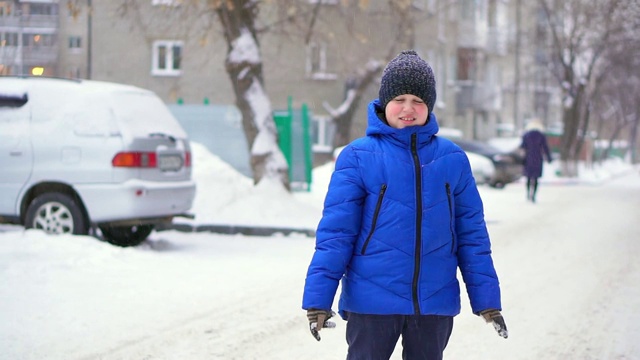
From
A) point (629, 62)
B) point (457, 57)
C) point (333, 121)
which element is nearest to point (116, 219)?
point (333, 121)

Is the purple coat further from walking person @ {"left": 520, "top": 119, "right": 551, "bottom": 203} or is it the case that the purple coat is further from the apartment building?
the apartment building

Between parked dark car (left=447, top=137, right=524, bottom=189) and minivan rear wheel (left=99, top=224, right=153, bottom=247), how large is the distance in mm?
17711

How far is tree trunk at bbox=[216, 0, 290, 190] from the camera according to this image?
1542 cm

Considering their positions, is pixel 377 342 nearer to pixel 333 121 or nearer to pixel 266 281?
pixel 266 281

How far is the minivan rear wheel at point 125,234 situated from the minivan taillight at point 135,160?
1228 millimetres

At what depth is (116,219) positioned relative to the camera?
1029 centimetres

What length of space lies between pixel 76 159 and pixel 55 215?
656mm

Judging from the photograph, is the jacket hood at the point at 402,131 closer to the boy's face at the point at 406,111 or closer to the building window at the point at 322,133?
the boy's face at the point at 406,111

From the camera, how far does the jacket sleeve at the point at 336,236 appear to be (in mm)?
3607

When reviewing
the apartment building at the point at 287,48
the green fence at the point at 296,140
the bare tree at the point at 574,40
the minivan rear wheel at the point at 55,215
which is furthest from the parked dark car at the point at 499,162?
the minivan rear wheel at the point at 55,215

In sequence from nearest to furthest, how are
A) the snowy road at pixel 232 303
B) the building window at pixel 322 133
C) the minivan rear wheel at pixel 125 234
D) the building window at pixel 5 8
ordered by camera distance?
the snowy road at pixel 232 303, the minivan rear wheel at pixel 125 234, the building window at pixel 5 8, the building window at pixel 322 133

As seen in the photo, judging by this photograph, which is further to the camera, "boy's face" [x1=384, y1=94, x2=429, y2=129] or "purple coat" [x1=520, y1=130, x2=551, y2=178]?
"purple coat" [x1=520, y1=130, x2=551, y2=178]

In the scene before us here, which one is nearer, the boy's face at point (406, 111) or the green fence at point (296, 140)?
the boy's face at point (406, 111)

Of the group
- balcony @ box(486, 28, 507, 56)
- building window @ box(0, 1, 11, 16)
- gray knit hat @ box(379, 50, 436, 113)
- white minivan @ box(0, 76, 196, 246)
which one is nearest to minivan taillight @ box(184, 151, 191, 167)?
white minivan @ box(0, 76, 196, 246)
